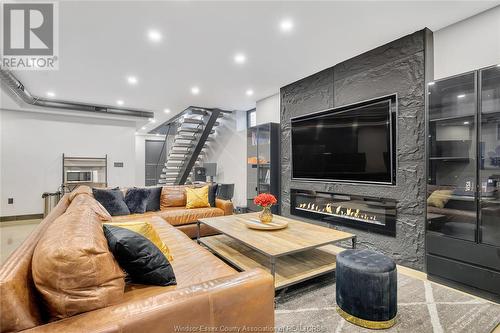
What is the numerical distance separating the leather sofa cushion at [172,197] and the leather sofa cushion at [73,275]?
3.23 m

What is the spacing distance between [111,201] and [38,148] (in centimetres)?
390

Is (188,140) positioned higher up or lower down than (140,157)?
higher up

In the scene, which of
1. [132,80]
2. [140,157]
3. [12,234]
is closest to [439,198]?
[132,80]

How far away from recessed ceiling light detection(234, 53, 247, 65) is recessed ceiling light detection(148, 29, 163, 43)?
40.0 inches

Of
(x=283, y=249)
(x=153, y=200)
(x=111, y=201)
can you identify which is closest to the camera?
(x=283, y=249)

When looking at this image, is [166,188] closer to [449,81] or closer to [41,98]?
[41,98]

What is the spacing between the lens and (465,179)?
256 cm

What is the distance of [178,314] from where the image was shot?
3.58ft

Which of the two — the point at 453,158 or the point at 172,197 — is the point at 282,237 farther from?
the point at 172,197

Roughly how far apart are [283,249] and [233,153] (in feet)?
16.4

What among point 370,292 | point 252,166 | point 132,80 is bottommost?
point 370,292

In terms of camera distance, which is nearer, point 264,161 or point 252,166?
point 264,161

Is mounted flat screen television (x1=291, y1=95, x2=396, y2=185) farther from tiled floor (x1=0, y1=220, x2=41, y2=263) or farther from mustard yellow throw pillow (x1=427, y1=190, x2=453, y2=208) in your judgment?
tiled floor (x1=0, y1=220, x2=41, y2=263)

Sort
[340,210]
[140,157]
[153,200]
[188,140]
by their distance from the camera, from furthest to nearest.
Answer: [140,157] < [188,140] < [153,200] < [340,210]
